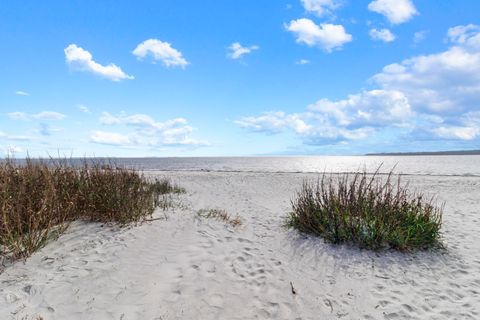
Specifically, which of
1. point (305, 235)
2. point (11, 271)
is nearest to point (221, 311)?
point (11, 271)

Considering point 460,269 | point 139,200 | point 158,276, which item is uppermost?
point 139,200

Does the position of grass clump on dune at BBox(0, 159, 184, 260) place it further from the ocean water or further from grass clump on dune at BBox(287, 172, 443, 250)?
grass clump on dune at BBox(287, 172, 443, 250)

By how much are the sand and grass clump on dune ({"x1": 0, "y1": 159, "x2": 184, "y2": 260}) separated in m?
0.34

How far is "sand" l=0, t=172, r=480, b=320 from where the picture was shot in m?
4.68

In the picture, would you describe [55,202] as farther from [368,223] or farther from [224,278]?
[368,223]

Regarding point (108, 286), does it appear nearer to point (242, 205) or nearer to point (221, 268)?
point (221, 268)

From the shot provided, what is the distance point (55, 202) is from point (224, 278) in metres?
3.90

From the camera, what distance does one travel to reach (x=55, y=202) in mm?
6777

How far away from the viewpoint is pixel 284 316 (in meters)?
4.75

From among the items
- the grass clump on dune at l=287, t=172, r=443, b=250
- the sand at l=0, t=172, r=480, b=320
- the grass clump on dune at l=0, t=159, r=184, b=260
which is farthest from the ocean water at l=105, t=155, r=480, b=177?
the sand at l=0, t=172, r=480, b=320

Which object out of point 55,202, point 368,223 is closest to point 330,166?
point 368,223

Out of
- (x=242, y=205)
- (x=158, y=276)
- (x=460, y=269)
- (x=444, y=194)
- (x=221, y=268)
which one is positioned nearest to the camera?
(x=158, y=276)

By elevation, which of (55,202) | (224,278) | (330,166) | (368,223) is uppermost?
(55,202)

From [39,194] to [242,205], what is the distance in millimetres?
7616
